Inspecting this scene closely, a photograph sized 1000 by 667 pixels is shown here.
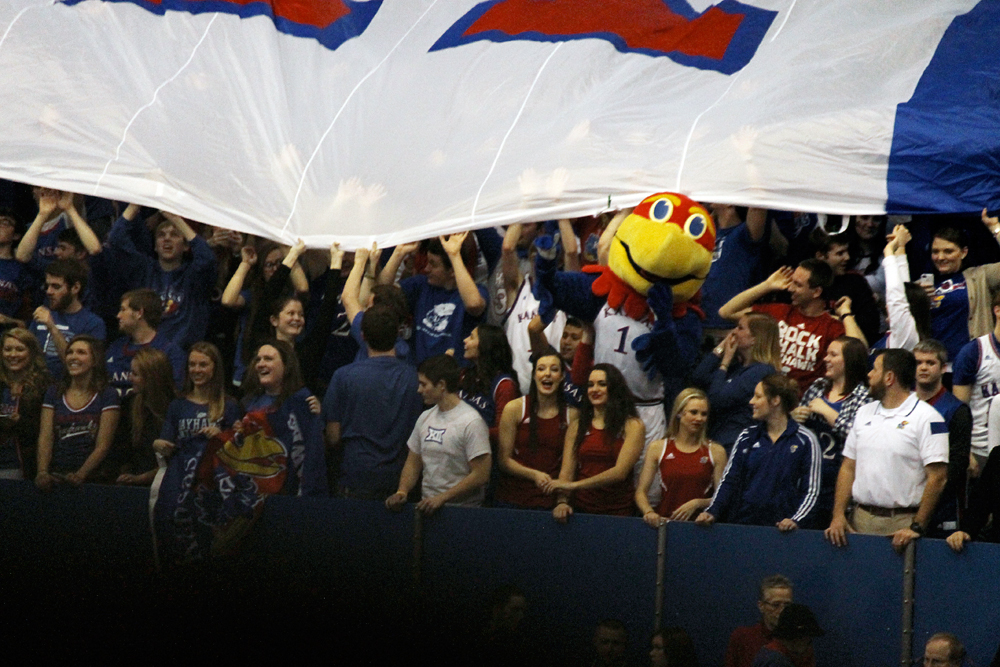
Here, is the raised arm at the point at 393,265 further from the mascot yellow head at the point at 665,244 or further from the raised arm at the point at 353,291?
the mascot yellow head at the point at 665,244

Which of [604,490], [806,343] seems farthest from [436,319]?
[806,343]

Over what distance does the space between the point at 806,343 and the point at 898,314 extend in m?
0.48

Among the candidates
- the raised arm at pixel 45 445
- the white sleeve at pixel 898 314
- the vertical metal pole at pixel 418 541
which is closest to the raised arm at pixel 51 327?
the raised arm at pixel 45 445

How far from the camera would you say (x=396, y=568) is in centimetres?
645

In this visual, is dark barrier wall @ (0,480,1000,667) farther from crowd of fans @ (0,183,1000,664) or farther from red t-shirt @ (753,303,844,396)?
red t-shirt @ (753,303,844,396)

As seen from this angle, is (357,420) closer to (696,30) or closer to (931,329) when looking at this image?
(696,30)

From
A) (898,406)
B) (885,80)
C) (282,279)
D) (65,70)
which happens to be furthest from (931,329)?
(65,70)

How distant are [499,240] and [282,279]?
1256 mm

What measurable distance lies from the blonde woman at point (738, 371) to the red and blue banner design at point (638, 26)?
1643 mm

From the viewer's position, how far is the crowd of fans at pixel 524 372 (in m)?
6.03

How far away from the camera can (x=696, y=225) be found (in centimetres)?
579

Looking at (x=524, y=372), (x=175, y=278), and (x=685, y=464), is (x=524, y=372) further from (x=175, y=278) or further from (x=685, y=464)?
(x=175, y=278)

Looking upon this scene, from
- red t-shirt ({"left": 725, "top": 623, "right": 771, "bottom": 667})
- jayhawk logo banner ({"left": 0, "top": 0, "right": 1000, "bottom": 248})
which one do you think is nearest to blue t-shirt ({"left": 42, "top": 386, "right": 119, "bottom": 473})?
jayhawk logo banner ({"left": 0, "top": 0, "right": 1000, "bottom": 248})

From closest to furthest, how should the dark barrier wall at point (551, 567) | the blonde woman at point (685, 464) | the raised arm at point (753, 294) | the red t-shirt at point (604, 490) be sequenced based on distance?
the dark barrier wall at point (551, 567)
the blonde woman at point (685, 464)
the red t-shirt at point (604, 490)
the raised arm at point (753, 294)
